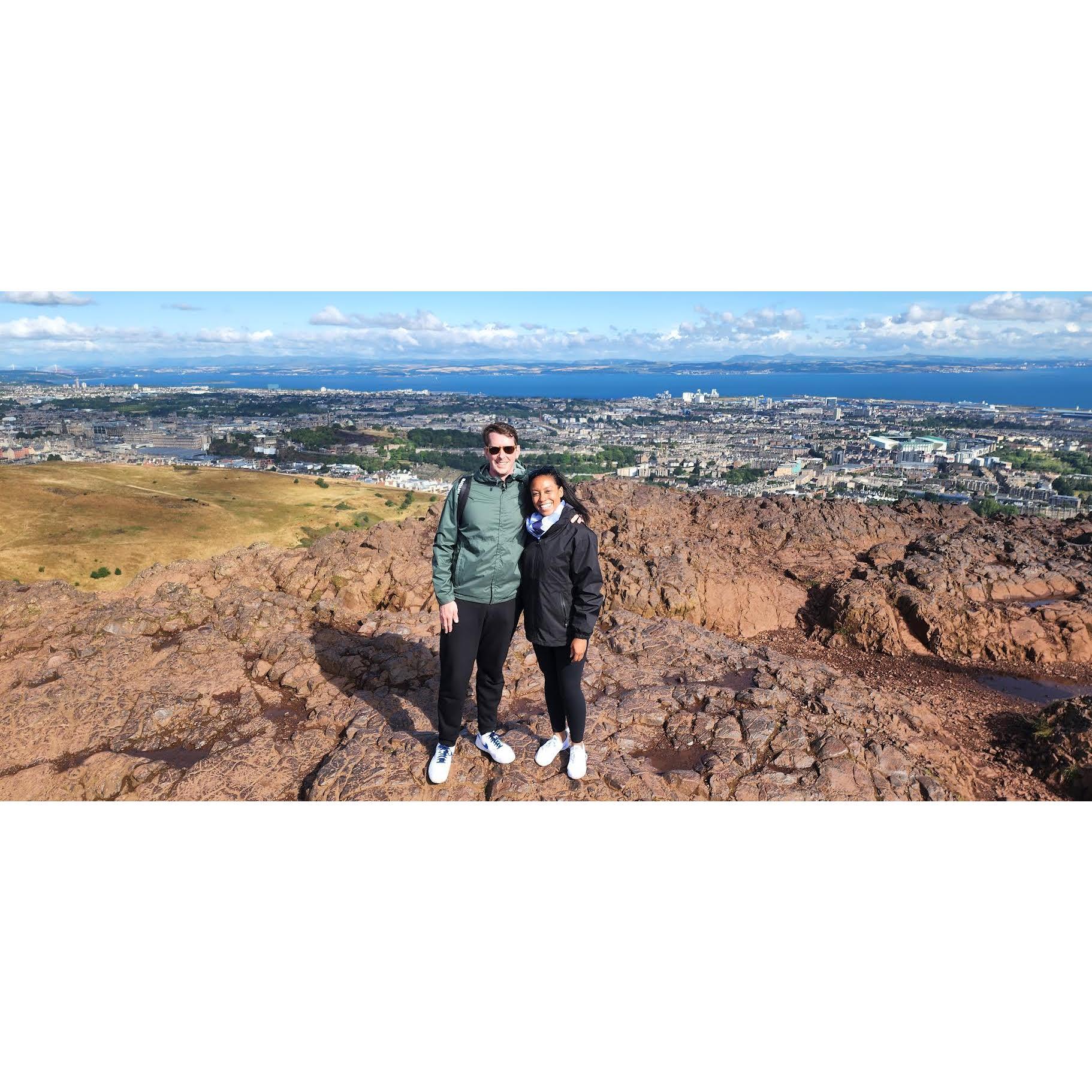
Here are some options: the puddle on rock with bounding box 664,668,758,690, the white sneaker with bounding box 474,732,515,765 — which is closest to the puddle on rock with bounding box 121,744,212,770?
the white sneaker with bounding box 474,732,515,765

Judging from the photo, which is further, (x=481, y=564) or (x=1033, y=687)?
(x=1033, y=687)

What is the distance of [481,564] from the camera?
2.74 meters

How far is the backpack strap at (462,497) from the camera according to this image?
2.72m

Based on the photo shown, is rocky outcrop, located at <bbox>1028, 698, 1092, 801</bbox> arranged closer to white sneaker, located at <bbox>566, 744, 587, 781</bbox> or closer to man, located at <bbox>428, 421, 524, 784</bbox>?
white sneaker, located at <bbox>566, 744, 587, 781</bbox>

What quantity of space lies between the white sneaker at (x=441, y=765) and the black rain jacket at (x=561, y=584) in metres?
0.85

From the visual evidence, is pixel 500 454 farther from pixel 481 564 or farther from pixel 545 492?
pixel 481 564

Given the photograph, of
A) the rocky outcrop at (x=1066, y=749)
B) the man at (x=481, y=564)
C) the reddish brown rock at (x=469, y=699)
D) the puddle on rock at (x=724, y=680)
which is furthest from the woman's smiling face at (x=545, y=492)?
the rocky outcrop at (x=1066, y=749)

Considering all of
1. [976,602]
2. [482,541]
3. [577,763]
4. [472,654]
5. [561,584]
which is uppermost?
[482,541]

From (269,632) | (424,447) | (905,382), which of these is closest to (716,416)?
(905,382)

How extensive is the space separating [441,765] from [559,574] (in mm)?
1261

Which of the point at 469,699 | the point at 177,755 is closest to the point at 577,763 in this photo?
the point at 469,699

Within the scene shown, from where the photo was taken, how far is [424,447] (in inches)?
698

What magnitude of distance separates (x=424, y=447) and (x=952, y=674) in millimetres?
15067

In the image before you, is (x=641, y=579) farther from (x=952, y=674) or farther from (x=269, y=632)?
(x=269, y=632)
